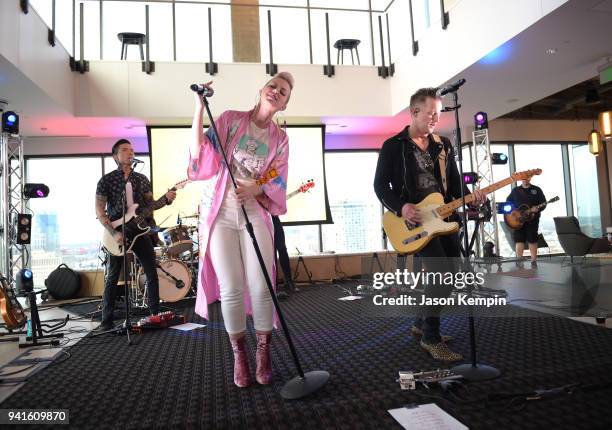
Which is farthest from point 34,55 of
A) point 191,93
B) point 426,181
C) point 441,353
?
point 441,353

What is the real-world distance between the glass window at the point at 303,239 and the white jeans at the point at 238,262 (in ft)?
19.0

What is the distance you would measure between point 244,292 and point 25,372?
59.9 inches

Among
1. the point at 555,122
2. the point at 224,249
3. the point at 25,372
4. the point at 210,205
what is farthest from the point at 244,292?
the point at 555,122

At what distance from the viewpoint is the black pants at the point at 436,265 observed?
2146 mm

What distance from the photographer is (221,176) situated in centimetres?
189

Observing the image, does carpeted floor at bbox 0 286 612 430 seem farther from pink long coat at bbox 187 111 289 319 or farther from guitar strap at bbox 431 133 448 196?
guitar strap at bbox 431 133 448 196

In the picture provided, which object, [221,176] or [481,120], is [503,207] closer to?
[481,120]

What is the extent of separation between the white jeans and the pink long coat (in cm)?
4

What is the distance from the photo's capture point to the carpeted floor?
1.53 m

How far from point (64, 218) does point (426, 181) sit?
282 inches

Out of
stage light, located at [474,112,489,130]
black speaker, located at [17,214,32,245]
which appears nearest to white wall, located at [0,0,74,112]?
black speaker, located at [17,214,32,245]

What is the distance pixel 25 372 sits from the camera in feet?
7.84

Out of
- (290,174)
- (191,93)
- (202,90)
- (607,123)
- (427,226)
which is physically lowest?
(427,226)

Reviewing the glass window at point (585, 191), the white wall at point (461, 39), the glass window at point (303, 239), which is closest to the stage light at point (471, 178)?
the white wall at point (461, 39)
